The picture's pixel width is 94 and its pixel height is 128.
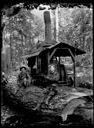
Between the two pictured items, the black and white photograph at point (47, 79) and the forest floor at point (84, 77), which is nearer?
the black and white photograph at point (47, 79)

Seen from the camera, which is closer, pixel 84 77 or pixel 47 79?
pixel 47 79

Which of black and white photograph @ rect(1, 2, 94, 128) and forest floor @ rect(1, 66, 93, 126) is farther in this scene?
forest floor @ rect(1, 66, 93, 126)

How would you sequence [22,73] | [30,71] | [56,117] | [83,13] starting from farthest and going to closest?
[83,13] < [30,71] < [22,73] < [56,117]

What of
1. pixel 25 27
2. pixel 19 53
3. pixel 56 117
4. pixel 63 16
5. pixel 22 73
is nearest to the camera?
pixel 56 117

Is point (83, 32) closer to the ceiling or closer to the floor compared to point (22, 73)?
closer to the ceiling

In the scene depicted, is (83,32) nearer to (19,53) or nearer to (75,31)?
(75,31)

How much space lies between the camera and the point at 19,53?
18734 mm

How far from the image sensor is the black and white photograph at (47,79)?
3.03 meters

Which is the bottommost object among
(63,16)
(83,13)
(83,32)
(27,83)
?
(27,83)

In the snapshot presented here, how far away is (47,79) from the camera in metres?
9.94

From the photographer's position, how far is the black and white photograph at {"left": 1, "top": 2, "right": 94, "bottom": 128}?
3.03 m

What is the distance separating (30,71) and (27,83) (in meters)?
2.34

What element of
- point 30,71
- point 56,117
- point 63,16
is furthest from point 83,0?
point 63,16

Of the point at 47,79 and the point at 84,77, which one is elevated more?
the point at 47,79
